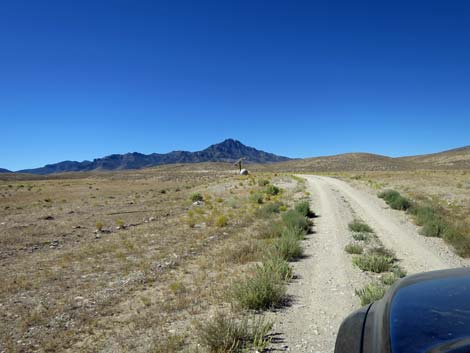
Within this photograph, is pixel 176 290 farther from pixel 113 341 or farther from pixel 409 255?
pixel 409 255

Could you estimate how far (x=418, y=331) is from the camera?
86.1 inches

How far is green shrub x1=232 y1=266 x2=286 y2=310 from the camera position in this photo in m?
6.71

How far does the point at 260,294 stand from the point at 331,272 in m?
2.87

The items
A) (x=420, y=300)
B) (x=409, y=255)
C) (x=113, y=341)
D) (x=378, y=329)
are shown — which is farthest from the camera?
(x=409, y=255)

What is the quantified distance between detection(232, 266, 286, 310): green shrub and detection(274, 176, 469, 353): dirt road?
0.31m

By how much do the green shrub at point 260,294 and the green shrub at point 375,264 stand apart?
2807 mm

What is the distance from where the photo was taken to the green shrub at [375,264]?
867 centimetres

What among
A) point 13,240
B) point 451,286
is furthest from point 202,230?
point 451,286

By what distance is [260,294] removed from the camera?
22.2ft

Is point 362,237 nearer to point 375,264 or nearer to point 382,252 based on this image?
point 382,252

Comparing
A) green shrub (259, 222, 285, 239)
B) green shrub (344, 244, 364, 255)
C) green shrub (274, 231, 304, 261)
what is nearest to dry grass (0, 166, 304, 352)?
green shrub (259, 222, 285, 239)

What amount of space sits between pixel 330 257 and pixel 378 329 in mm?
8095

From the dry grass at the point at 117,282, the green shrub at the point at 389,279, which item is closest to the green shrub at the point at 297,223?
the dry grass at the point at 117,282

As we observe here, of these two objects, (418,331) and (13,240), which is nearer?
(418,331)
